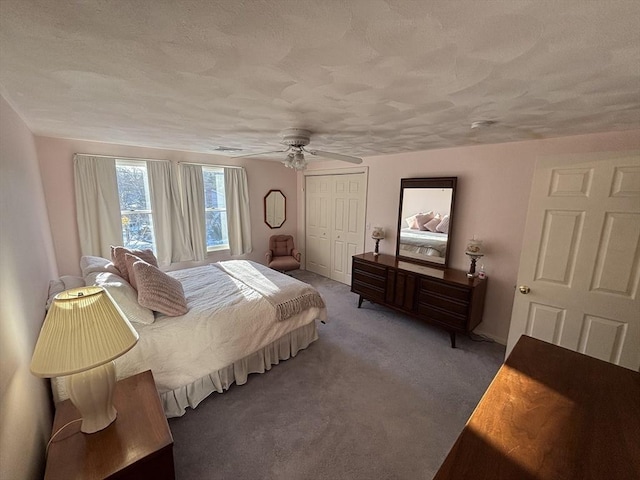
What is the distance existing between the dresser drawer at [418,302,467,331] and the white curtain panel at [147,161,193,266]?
3.56 meters

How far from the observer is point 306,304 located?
267cm

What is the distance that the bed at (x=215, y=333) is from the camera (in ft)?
6.20

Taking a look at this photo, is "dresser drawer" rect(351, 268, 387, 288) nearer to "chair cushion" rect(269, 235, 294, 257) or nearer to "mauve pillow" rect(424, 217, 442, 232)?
"mauve pillow" rect(424, 217, 442, 232)

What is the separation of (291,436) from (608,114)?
311 cm

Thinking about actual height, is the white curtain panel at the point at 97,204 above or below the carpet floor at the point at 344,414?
above

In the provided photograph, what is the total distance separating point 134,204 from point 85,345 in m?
3.27

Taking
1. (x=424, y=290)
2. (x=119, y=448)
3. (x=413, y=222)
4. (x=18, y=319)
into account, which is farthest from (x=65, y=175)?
(x=424, y=290)

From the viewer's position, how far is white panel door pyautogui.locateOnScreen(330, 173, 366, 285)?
14.4ft

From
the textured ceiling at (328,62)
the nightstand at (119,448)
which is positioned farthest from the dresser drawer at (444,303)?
the nightstand at (119,448)

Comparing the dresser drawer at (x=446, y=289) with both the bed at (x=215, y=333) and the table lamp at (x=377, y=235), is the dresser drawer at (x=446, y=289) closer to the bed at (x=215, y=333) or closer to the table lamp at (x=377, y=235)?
the table lamp at (x=377, y=235)

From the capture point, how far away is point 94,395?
119 cm

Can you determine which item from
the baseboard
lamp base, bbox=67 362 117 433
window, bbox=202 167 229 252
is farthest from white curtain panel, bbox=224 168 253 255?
the baseboard

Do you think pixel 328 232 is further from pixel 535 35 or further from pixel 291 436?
pixel 535 35

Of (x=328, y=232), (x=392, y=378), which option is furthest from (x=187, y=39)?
(x=328, y=232)
